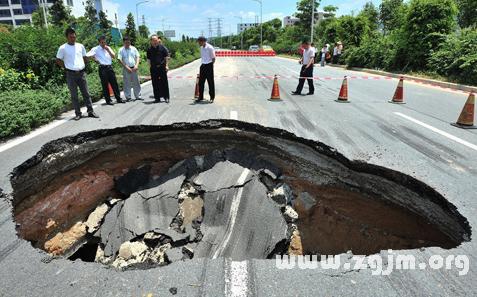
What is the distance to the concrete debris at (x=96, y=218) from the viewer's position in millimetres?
5234

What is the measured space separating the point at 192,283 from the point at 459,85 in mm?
14256

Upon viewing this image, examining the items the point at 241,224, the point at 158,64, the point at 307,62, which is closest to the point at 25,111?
the point at 158,64

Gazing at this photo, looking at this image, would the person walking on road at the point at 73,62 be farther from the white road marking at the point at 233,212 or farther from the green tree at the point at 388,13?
the green tree at the point at 388,13

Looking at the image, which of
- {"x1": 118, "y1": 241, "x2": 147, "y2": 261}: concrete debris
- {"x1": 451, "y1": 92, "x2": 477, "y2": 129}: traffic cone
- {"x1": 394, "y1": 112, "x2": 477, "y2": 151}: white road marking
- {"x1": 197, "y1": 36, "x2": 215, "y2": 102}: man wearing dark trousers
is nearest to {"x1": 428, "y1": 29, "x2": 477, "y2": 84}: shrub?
{"x1": 451, "y1": 92, "x2": 477, "y2": 129}: traffic cone

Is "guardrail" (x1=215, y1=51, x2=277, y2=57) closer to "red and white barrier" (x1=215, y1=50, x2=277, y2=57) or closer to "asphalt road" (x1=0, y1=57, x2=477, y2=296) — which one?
"red and white barrier" (x1=215, y1=50, x2=277, y2=57)

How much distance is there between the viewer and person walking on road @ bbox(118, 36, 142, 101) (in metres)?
8.62

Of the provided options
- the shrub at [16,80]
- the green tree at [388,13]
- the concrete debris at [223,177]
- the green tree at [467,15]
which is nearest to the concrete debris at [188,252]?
the concrete debris at [223,177]

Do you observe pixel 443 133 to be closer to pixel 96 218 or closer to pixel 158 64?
pixel 96 218

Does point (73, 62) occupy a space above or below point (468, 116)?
above

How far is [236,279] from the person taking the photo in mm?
2238

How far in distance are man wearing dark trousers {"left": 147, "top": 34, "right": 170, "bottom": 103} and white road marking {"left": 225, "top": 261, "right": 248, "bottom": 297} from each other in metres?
6.91

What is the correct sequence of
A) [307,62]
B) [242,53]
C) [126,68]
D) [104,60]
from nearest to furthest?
1. [104,60]
2. [126,68]
3. [307,62]
4. [242,53]

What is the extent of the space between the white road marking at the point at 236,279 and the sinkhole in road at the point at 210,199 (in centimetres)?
173

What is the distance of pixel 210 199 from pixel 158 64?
463 cm
